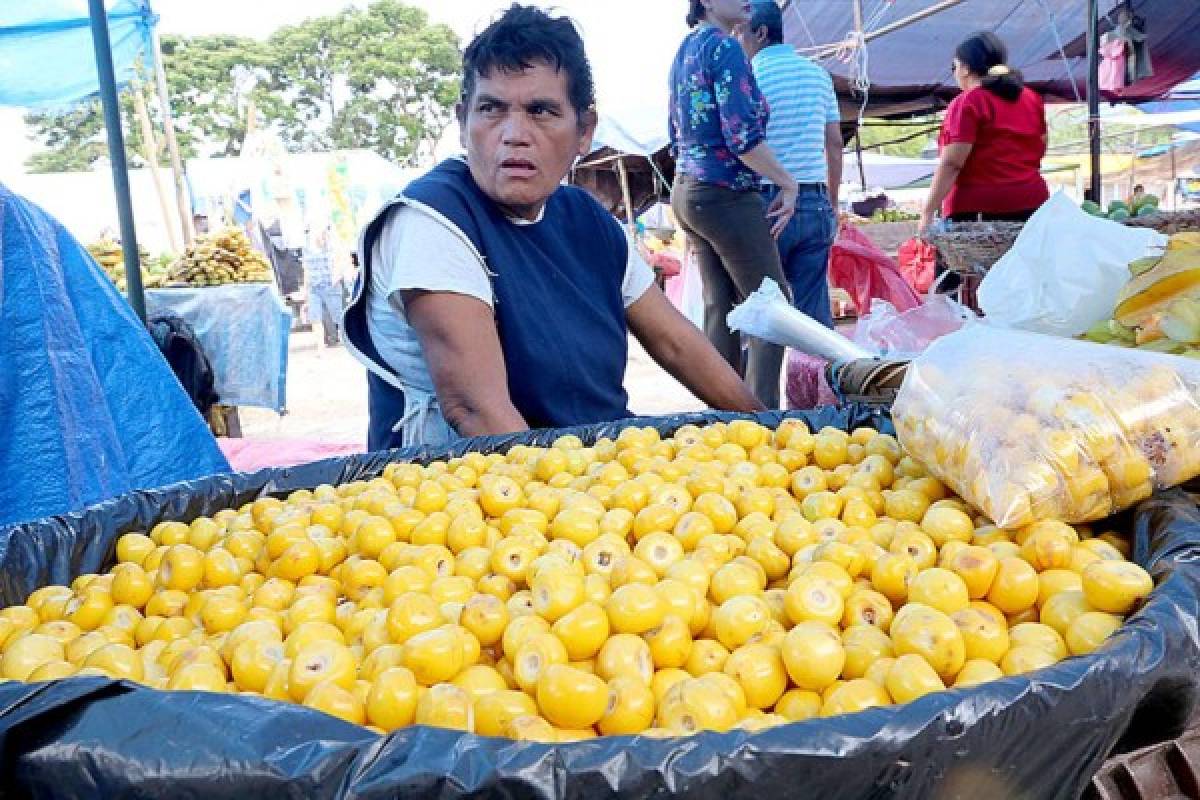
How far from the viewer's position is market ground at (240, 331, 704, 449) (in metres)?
6.55

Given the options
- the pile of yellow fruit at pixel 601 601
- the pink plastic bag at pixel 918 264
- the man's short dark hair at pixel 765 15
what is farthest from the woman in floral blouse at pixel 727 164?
the pink plastic bag at pixel 918 264

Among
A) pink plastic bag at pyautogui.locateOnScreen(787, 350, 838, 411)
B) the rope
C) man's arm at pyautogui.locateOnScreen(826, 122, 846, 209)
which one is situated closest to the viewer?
pink plastic bag at pyautogui.locateOnScreen(787, 350, 838, 411)

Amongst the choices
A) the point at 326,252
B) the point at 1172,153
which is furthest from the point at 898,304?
the point at 1172,153

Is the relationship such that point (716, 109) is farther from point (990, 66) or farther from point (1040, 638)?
point (1040, 638)

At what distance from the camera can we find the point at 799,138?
4.45 metres

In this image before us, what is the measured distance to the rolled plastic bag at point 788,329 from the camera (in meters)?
2.35

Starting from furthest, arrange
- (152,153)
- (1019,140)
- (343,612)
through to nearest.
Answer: (152,153)
(1019,140)
(343,612)

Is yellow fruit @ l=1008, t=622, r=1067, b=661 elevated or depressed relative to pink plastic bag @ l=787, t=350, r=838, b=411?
elevated

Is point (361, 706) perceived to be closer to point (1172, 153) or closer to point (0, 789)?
point (0, 789)

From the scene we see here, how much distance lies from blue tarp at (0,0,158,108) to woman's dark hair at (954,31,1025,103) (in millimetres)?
4241

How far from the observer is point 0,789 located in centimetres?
78

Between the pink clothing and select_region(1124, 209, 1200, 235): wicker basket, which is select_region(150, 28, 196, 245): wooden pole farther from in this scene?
the pink clothing

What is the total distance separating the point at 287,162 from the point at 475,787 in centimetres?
1783

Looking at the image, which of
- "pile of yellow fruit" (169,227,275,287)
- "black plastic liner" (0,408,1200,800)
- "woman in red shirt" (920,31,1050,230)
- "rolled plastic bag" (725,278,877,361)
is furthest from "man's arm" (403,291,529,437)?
"pile of yellow fruit" (169,227,275,287)
